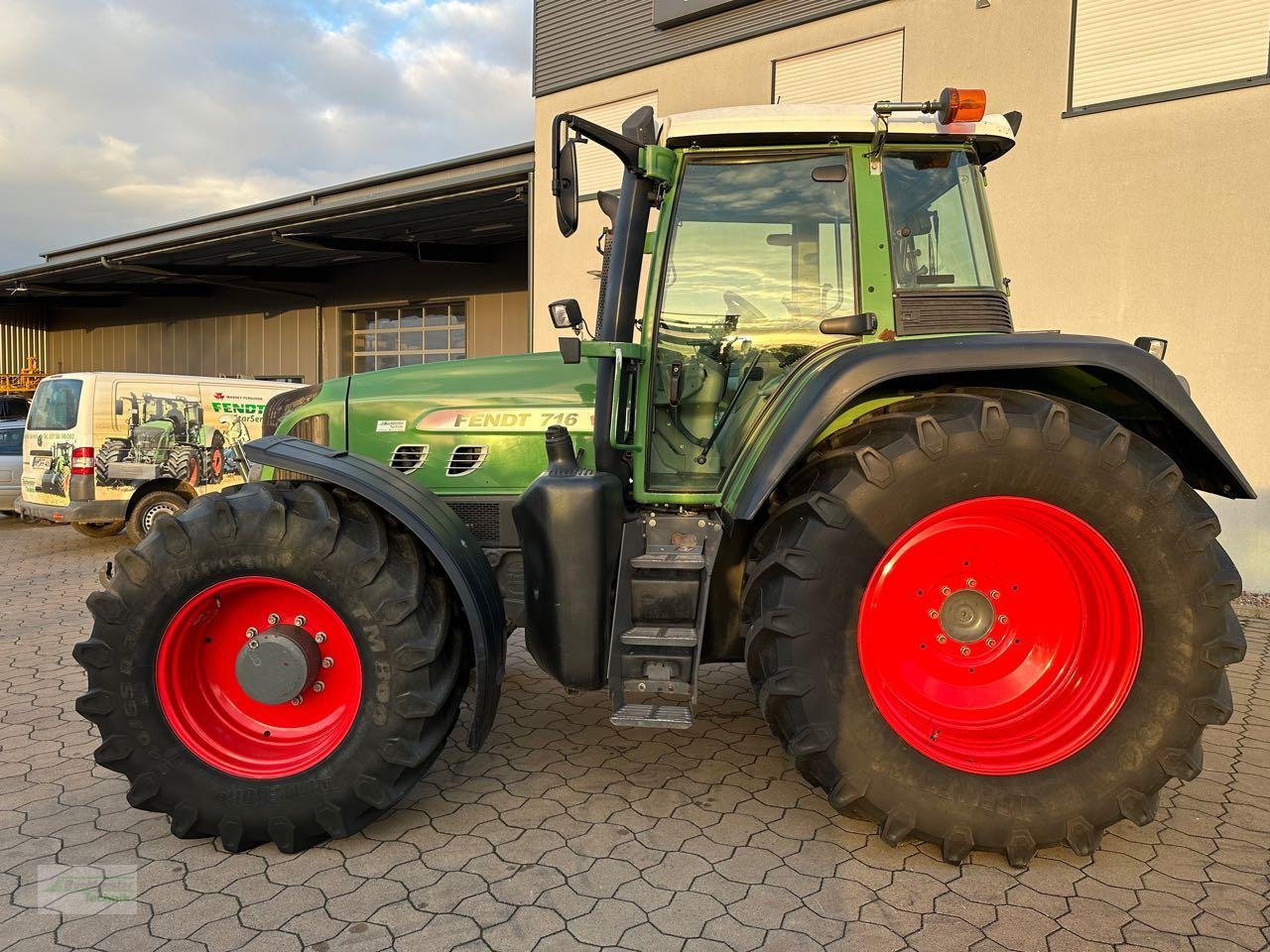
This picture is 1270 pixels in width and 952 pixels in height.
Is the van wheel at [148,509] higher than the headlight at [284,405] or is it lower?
lower

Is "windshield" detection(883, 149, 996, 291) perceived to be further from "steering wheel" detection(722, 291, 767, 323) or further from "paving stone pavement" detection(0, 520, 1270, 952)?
"paving stone pavement" detection(0, 520, 1270, 952)

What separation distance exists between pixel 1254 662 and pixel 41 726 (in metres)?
6.55

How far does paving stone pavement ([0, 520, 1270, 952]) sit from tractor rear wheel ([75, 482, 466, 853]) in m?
0.19

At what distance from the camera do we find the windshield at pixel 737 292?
9.66 ft

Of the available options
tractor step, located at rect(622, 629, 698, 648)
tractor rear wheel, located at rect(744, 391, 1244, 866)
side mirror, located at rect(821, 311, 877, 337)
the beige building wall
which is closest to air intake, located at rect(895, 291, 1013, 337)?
side mirror, located at rect(821, 311, 877, 337)

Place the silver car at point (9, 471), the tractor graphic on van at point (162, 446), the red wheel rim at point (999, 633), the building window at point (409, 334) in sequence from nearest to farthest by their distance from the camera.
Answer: the red wheel rim at point (999, 633), the tractor graphic on van at point (162, 446), the silver car at point (9, 471), the building window at point (409, 334)

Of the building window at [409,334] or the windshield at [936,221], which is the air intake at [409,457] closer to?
the windshield at [936,221]

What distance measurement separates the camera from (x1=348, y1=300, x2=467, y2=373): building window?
15297 millimetres

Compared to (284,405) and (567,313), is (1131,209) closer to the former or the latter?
Answer: (567,313)

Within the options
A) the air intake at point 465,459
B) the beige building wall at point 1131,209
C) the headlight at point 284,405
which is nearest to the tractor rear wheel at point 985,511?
the air intake at point 465,459

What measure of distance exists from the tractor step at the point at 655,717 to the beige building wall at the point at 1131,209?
20.1 feet

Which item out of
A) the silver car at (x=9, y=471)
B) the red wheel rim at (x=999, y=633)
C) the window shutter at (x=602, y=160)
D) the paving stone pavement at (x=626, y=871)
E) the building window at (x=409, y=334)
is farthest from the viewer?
the building window at (x=409, y=334)

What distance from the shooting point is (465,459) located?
341 centimetres

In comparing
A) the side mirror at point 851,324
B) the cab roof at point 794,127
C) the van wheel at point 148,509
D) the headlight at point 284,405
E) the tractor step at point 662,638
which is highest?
the cab roof at point 794,127
